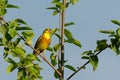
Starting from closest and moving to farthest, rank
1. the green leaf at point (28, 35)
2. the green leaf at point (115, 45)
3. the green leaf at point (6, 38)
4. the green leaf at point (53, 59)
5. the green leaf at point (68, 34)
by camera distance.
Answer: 1. the green leaf at point (6, 38)
2. the green leaf at point (115, 45)
3. the green leaf at point (28, 35)
4. the green leaf at point (68, 34)
5. the green leaf at point (53, 59)

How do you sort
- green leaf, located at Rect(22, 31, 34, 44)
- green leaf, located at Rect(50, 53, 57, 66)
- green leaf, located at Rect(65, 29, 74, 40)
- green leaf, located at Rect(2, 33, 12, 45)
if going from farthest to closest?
green leaf, located at Rect(50, 53, 57, 66), green leaf, located at Rect(65, 29, 74, 40), green leaf, located at Rect(22, 31, 34, 44), green leaf, located at Rect(2, 33, 12, 45)

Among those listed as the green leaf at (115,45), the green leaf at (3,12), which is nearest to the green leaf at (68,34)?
the green leaf at (115,45)

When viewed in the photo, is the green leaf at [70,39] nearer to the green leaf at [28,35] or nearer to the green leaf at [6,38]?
the green leaf at [28,35]

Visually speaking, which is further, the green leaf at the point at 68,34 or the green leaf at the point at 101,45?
the green leaf at the point at 68,34

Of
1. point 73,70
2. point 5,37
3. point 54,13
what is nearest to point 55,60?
point 73,70

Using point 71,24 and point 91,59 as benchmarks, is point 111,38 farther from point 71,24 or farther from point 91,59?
point 71,24

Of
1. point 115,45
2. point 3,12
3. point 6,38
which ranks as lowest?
point 115,45

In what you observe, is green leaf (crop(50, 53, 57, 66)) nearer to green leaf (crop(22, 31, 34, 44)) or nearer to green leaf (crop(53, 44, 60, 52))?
green leaf (crop(53, 44, 60, 52))

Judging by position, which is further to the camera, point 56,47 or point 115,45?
point 56,47

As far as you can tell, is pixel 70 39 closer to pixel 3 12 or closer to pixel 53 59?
pixel 53 59

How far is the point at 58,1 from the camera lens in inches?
189

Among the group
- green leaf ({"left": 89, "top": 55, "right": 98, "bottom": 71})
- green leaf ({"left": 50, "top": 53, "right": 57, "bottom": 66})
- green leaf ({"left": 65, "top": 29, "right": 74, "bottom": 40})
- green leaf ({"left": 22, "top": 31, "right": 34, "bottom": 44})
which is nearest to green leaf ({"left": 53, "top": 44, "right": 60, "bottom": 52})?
green leaf ({"left": 50, "top": 53, "right": 57, "bottom": 66})

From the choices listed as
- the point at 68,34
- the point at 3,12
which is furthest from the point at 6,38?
the point at 68,34

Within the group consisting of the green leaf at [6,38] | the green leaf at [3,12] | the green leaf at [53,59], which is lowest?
the green leaf at [53,59]
